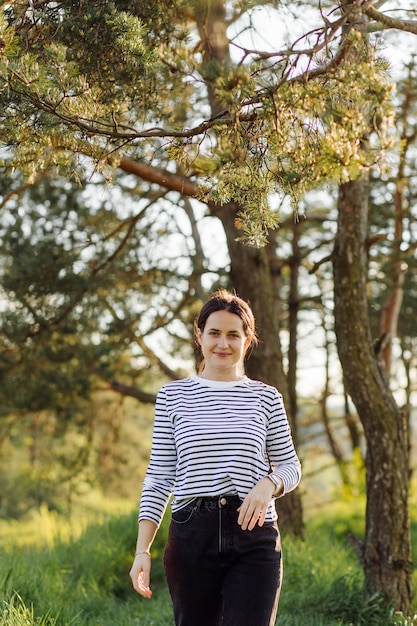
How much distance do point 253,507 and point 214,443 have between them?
10.3 inches

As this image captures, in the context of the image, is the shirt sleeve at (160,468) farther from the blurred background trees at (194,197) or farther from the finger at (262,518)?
the blurred background trees at (194,197)

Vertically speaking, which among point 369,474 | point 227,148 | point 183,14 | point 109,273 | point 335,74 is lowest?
point 369,474

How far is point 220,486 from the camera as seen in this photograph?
2.58m

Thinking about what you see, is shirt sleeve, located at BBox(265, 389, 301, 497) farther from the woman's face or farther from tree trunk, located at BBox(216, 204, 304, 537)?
tree trunk, located at BBox(216, 204, 304, 537)

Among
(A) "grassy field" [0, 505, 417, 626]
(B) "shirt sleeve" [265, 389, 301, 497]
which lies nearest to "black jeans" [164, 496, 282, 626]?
(B) "shirt sleeve" [265, 389, 301, 497]

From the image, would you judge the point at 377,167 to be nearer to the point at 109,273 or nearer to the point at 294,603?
the point at 294,603

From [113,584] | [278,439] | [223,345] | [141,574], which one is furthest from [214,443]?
[113,584]

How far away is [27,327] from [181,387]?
5.20m

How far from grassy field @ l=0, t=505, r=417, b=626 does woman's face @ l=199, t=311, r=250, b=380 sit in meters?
1.73

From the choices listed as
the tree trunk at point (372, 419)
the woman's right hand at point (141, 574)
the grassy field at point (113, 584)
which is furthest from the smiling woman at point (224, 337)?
the tree trunk at point (372, 419)

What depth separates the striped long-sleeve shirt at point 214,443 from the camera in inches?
103

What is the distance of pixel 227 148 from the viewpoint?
9.31ft

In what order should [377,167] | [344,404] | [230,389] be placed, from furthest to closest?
[344,404], [377,167], [230,389]

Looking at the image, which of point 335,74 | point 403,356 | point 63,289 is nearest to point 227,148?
point 335,74
